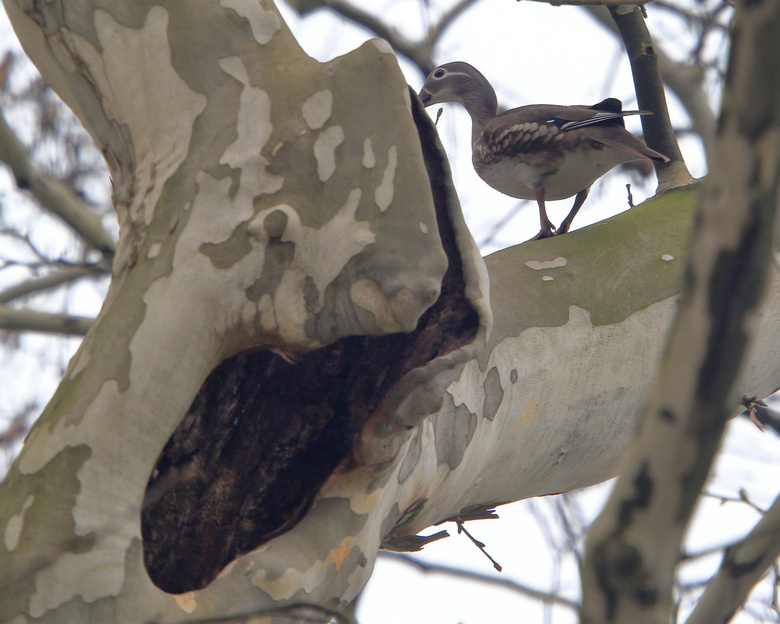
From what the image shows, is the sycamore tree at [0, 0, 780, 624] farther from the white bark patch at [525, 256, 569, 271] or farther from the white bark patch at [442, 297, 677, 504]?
the white bark patch at [525, 256, 569, 271]

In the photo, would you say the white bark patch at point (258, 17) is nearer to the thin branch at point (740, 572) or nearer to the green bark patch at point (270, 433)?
the green bark patch at point (270, 433)

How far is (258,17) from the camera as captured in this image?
158 cm

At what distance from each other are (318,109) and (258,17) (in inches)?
10.7

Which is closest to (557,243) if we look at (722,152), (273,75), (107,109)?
(273,75)

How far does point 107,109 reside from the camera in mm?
1578

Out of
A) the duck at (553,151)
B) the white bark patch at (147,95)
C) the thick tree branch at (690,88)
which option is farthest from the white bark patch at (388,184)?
the thick tree branch at (690,88)

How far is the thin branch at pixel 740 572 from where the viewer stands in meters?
0.80

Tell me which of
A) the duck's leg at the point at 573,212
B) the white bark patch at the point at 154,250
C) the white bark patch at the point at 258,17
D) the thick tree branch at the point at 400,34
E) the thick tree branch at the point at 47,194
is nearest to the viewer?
the white bark patch at the point at 154,250

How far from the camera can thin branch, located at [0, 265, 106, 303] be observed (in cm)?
321

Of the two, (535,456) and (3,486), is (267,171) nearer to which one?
(3,486)

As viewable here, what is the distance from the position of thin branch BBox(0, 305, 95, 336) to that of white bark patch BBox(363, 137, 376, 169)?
1.70m

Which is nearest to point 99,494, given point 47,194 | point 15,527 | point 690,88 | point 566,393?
point 15,527

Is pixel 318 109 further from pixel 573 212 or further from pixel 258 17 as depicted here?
pixel 573 212

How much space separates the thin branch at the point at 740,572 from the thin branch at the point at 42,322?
7.80ft
